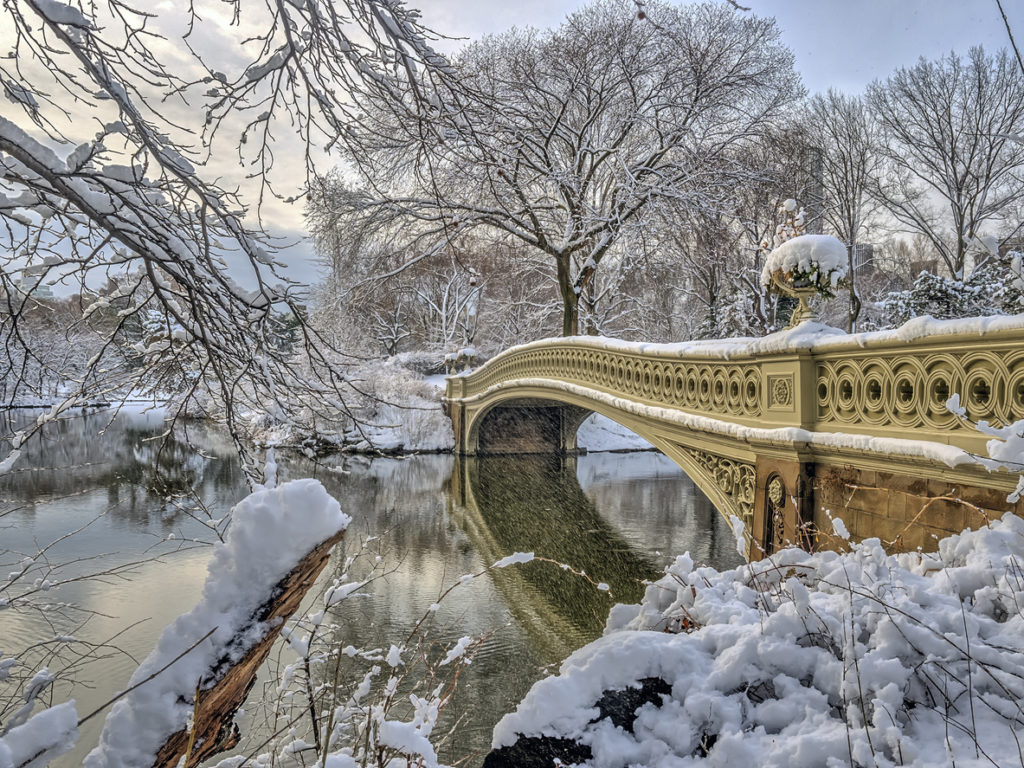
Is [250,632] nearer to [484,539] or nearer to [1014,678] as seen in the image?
[1014,678]

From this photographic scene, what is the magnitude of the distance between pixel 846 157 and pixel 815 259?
49.4 ft

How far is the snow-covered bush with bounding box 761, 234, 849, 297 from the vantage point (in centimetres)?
518

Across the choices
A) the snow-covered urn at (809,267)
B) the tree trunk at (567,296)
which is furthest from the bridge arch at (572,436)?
the tree trunk at (567,296)

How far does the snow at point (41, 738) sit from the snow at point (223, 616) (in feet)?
0.32

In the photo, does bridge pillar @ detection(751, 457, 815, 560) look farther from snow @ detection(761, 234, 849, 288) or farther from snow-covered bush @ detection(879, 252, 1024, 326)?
snow-covered bush @ detection(879, 252, 1024, 326)

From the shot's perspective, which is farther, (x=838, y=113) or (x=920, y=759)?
(x=838, y=113)

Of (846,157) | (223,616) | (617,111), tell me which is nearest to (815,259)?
(223,616)

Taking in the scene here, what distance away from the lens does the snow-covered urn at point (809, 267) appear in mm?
5180

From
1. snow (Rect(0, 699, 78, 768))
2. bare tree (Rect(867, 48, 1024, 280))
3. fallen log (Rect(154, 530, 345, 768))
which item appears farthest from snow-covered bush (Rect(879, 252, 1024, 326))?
snow (Rect(0, 699, 78, 768))

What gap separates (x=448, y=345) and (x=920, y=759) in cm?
2914

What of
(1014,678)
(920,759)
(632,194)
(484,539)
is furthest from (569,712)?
(632,194)

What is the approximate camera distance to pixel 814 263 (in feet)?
17.0

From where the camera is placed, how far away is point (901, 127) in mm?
17016

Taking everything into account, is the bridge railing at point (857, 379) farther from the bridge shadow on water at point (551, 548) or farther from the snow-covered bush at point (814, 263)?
the bridge shadow on water at point (551, 548)
